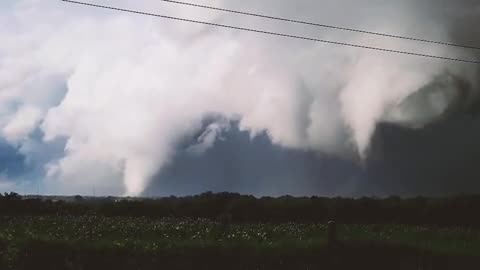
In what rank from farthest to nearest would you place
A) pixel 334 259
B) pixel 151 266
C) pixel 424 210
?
pixel 424 210 → pixel 334 259 → pixel 151 266

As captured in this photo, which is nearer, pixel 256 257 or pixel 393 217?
pixel 256 257

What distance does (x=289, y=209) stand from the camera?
7431 cm

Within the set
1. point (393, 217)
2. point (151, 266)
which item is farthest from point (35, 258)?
point (393, 217)

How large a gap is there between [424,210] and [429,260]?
57.3 meters

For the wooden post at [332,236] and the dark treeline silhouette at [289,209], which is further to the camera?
the dark treeline silhouette at [289,209]

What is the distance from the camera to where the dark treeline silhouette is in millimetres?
70156

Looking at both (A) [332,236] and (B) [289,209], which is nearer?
(A) [332,236]

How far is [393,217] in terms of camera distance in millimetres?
73750

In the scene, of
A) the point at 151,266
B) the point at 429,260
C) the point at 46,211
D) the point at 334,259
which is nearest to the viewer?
the point at 151,266

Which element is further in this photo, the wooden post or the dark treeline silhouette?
the dark treeline silhouette

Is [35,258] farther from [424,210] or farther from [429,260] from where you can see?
[424,210]

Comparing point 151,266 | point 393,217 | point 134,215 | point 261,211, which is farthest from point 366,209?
point 151,266

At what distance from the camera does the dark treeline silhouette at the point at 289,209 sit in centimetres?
7016

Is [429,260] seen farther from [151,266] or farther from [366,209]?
[366,209]
